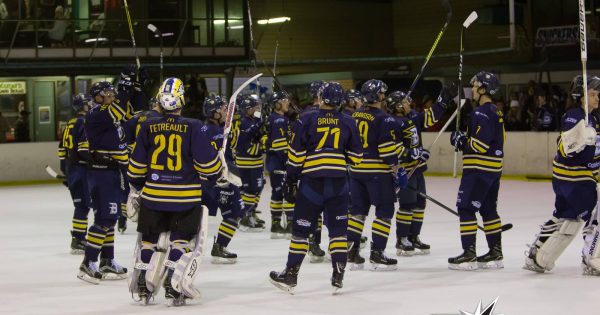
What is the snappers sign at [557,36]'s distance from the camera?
82.3ft

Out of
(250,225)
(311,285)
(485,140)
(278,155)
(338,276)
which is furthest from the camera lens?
(250,225)

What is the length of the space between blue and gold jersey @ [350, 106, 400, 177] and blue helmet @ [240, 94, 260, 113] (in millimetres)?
2551

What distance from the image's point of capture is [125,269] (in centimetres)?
988

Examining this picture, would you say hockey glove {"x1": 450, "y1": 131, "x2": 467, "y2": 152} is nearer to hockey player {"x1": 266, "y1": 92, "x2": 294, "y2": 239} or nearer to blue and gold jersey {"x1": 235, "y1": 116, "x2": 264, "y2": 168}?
hockey player {"x1": 266, "y1": 92, "x2": 294, "y2": 239}

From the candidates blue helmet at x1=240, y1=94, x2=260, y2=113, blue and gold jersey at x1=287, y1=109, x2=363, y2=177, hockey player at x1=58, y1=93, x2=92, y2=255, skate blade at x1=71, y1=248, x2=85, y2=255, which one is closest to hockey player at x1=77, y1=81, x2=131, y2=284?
hockey player at x1=58, y1=93, x2=92, y2=255

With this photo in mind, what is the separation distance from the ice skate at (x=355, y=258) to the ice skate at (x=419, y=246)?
3.93 feet

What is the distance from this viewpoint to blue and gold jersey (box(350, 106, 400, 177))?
9977mm

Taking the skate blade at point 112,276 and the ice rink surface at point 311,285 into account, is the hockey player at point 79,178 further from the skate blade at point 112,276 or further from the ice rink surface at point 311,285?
the skate blade at point 112,276

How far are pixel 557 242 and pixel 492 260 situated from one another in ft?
2.52

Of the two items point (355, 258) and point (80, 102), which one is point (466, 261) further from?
point (80, 102)

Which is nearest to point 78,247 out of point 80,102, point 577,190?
point 80,102

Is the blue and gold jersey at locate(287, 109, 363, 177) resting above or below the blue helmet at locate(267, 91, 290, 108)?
below

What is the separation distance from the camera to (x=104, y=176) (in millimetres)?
9781

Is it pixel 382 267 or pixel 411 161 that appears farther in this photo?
pixel 411 161
